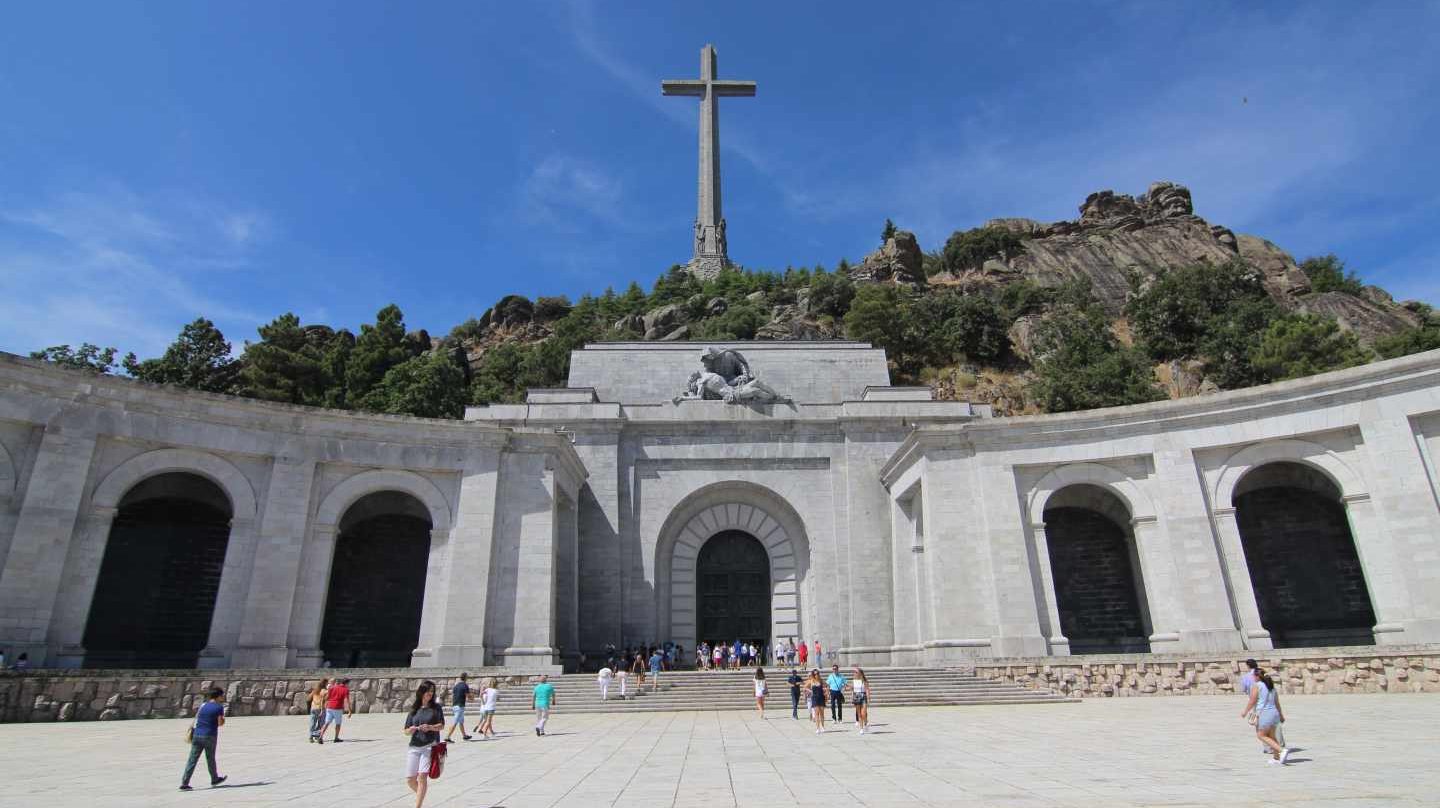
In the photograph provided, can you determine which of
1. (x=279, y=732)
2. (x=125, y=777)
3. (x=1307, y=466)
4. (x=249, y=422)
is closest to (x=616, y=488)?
(x=249, y=422)

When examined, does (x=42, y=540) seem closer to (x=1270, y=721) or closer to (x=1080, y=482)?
(x=1270, y=721)

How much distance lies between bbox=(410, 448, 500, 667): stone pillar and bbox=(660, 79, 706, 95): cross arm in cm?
7537

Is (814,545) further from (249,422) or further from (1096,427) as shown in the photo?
(249,422)

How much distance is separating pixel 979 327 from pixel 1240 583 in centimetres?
4578

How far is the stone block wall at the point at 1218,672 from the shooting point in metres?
18.0

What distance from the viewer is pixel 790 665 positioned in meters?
26.4

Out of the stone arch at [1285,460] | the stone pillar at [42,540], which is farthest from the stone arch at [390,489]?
the stone arch at [1285,460]

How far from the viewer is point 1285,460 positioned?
22719 millimetres

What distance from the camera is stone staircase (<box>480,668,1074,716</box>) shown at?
66.9 ft

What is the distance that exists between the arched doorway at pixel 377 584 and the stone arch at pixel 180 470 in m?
3.75

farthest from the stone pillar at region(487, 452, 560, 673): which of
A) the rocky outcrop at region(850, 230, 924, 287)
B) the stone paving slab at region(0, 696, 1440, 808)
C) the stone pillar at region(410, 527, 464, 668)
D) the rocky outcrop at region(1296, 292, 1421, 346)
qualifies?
the rocky outcrop at region(1296, 292, 1421, 346)

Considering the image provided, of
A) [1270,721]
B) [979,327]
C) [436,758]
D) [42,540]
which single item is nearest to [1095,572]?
[1270,721]

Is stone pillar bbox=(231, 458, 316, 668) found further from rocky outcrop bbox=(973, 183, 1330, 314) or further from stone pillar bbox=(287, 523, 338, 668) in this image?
rocky outcrop bbox=(973, 183, 1330, 314)

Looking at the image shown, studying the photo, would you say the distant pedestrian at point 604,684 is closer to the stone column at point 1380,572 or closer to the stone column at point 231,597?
the stone column at point 231,597
